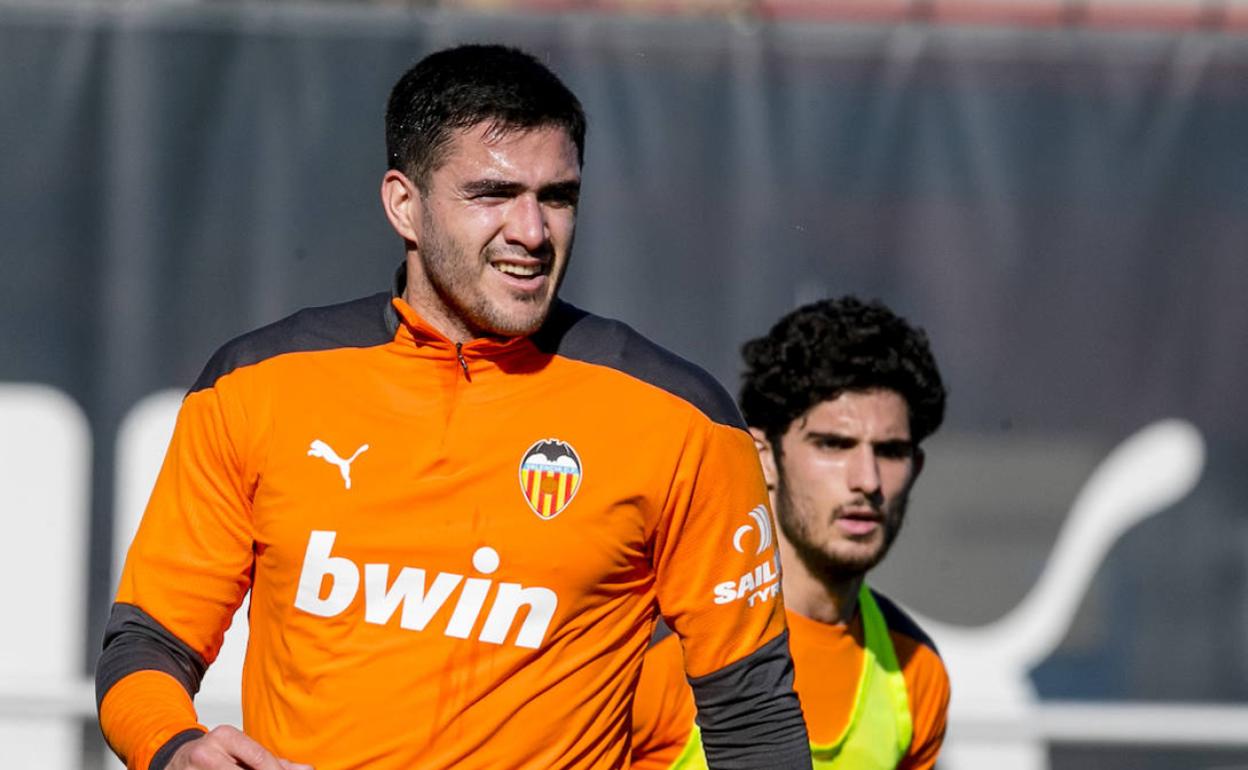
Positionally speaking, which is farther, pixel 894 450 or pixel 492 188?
pixel 894 450

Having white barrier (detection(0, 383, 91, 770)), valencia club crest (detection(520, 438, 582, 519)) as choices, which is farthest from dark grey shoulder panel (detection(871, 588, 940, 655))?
white barrier (detection(0, 383, 91, 770))

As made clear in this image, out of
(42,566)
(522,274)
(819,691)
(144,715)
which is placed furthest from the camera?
(42,566)

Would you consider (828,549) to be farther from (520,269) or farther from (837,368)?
(520,269)

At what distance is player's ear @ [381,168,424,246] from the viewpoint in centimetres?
200

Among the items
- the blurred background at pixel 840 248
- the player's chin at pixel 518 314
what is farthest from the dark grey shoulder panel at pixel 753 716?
the blurred background at pixel 840 248

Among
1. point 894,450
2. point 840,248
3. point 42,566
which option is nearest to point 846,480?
point 894,450

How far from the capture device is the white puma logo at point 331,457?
191cm

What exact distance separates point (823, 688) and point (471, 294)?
1146 millimetres

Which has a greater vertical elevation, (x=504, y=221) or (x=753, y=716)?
(x=504, y=221)

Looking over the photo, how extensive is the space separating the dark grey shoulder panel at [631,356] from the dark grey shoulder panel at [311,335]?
191 millimetres

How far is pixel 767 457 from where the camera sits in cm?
301

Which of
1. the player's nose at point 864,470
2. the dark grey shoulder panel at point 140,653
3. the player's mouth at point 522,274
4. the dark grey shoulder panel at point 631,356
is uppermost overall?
the player's mouth at point 522,274

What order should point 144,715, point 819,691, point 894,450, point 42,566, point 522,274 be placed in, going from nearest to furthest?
1. point 144,715
2. point 522,274
3. point 819,691
4. point 894,450
5. point 42,566

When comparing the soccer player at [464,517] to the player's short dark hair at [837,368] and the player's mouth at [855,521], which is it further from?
the player's short dark hair at [837,368]
